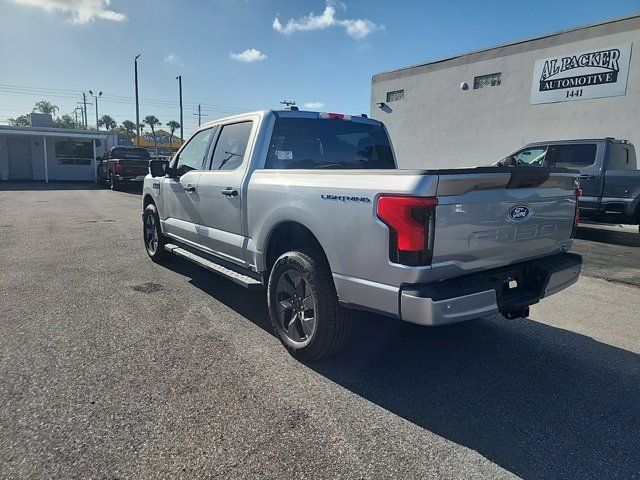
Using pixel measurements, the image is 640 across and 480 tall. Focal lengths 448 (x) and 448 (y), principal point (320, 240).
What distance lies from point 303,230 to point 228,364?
117cm

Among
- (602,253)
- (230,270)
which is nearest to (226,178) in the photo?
(230,270)

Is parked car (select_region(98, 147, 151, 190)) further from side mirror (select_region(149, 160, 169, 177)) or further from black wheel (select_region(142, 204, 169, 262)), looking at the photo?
side mirror (select_region(149, 160, 169, 177))

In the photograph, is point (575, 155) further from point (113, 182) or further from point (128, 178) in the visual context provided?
point (113, 182)

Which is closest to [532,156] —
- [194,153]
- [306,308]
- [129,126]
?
[194,153]

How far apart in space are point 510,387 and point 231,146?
335 cm

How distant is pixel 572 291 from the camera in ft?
18.2

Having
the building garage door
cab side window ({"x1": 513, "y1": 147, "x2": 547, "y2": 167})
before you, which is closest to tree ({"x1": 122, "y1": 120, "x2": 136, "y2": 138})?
the building garage door

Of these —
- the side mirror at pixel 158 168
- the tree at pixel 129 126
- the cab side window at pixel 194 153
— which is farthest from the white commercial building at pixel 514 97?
the tree at pixel 129 126

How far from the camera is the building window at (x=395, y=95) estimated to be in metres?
20.7

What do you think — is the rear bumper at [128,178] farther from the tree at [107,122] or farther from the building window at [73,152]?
the tree at [107,122]

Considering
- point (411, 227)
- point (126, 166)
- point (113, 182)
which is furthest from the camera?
point (113, 182)

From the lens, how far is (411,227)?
2.60 m

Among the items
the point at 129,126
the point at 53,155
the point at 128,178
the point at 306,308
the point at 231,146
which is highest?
the point at 129,126

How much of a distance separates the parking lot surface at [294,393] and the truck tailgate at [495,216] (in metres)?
0.91
